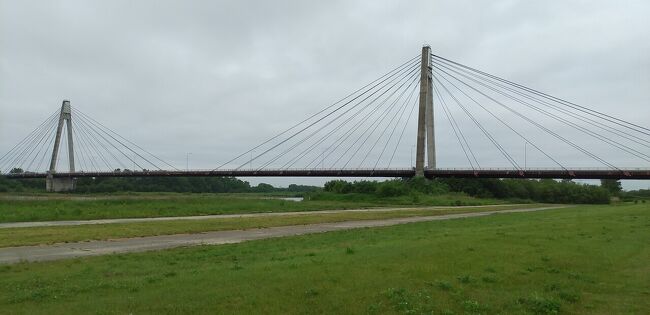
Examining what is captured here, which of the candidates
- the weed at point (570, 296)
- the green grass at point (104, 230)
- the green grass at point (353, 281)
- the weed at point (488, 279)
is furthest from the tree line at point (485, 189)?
the weed at point (570, 296)

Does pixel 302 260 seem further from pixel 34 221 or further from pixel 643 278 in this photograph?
pixel 34 221

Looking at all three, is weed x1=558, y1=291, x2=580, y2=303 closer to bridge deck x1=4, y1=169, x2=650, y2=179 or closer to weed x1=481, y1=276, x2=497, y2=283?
weed x1=481, y1=276, x2=497, y2=283

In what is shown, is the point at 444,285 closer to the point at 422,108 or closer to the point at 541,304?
the point at 541,304

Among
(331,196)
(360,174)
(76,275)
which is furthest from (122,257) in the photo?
(360,174)

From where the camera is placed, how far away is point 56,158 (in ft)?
336

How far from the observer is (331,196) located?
7481 centimetres

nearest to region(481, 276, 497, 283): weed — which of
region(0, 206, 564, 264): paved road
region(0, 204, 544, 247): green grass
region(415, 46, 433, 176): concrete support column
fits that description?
region(0, 206, 564, 264): paved road

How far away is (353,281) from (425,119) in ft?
215

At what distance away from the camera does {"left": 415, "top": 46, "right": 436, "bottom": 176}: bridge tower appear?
240 feet

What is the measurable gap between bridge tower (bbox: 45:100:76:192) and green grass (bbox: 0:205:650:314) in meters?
92.9

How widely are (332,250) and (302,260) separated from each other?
96.3 inches

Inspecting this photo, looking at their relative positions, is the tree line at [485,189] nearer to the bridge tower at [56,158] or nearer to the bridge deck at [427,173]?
the bridge deck at [427,173]

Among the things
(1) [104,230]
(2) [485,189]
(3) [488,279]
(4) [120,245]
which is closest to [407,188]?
(2) [485,189]

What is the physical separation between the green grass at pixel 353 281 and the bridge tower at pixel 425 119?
58.5 m
